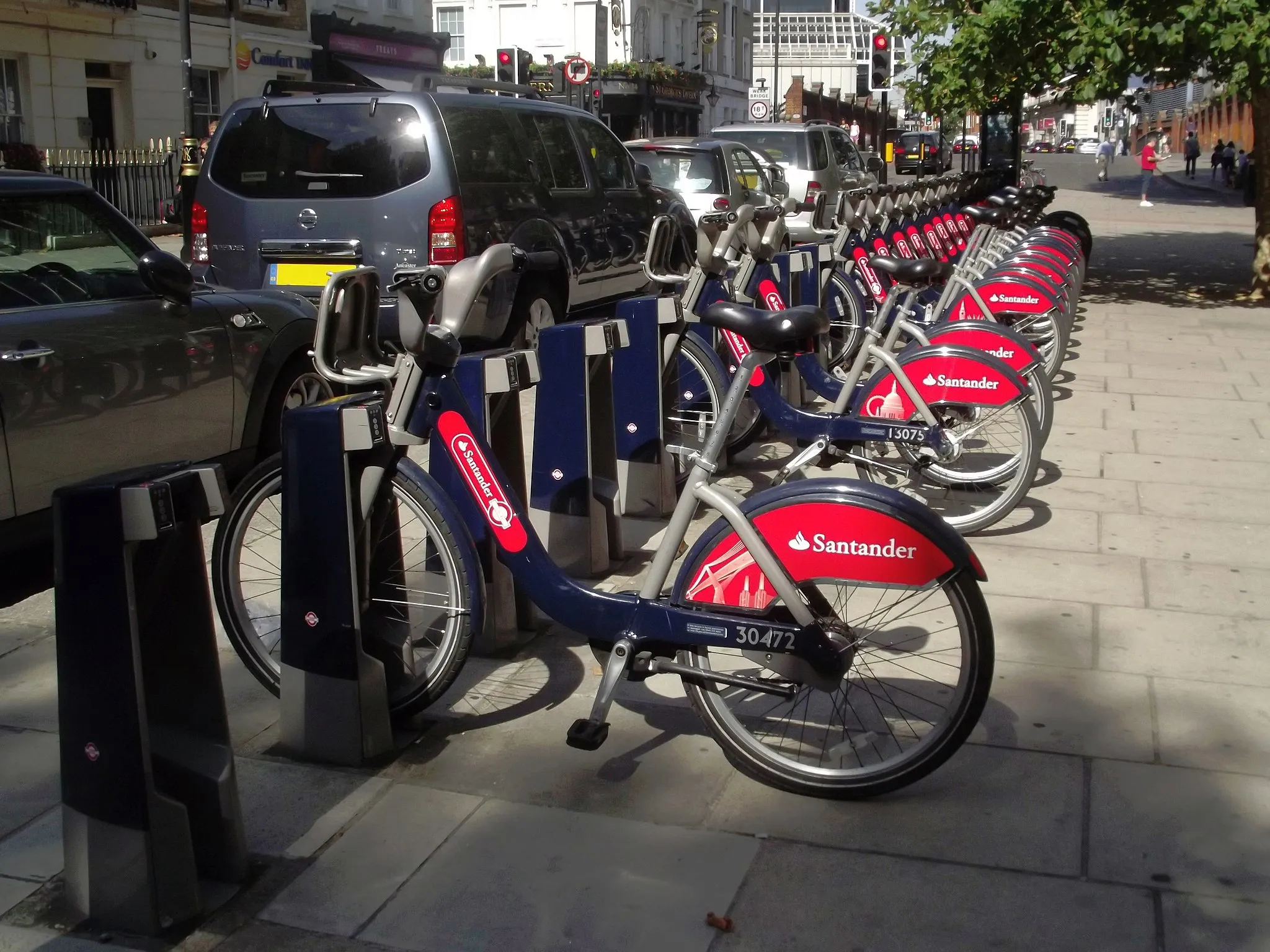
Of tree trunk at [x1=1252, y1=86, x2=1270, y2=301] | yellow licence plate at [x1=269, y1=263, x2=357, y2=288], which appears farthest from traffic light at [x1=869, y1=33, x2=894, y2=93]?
yellow licence plate at [x1=269, y1=263, x2=357, y2=288]

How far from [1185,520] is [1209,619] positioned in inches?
52.6

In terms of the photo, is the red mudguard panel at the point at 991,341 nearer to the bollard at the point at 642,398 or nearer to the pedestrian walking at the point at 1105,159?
the bollard at the point at 642,398

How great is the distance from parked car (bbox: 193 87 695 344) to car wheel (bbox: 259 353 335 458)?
1553 millimetres

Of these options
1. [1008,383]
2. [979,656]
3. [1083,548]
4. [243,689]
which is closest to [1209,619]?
[1083,548]

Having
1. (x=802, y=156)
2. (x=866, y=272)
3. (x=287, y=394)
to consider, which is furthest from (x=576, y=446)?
(x=802, y=156)

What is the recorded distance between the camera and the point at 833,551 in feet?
11.0

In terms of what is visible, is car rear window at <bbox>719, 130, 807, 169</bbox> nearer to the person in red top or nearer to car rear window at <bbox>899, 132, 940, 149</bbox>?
the person in red top

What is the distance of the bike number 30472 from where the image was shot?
3.35 m

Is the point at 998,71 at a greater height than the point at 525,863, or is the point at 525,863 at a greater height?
the point at 998,71

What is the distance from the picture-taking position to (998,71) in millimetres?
14078

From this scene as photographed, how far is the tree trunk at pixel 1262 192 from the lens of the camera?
529 inches

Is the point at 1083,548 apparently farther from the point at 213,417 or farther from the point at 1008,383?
the point at 213,417

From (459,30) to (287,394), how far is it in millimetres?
47865

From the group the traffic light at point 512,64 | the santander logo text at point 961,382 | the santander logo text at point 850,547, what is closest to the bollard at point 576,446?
the santander logo text at point 961,382
